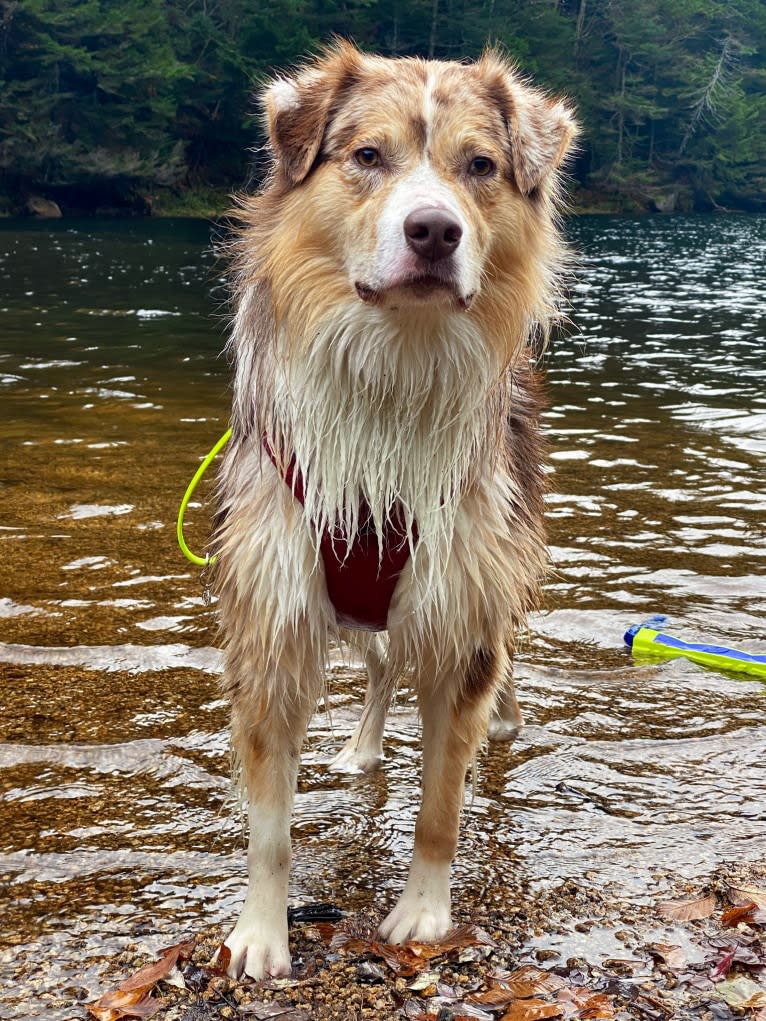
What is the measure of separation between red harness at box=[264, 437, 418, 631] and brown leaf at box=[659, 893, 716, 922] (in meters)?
1.24

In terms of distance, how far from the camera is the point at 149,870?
3.51m

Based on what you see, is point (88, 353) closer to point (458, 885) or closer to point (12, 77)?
point (458, 885)

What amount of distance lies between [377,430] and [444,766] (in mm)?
1087

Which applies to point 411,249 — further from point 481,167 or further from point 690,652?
point 690,652

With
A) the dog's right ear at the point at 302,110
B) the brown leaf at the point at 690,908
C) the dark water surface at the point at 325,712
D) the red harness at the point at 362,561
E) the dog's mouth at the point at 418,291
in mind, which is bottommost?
the dark water surface at the point at 325,712

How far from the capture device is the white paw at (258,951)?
3.07 m

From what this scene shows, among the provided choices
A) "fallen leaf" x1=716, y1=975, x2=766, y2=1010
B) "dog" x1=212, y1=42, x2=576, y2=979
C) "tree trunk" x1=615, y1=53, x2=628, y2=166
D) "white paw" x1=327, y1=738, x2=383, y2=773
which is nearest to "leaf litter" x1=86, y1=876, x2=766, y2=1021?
"fallen leaf" x1=716, y1=975, x2=766, y2=1010

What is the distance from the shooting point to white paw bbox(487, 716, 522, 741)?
458 centimetres

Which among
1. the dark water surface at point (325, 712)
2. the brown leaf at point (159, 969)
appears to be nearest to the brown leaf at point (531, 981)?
the dark water surface at point (325, 712)

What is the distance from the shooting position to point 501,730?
459 cm

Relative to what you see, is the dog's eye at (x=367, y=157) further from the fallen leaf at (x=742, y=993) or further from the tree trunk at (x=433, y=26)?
the tree trunk at (x=433, y=26)

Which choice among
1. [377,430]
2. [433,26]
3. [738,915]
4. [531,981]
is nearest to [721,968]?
[738,915]

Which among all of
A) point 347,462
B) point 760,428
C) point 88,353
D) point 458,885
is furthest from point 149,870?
point 88,353

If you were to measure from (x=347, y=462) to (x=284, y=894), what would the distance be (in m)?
1.31
